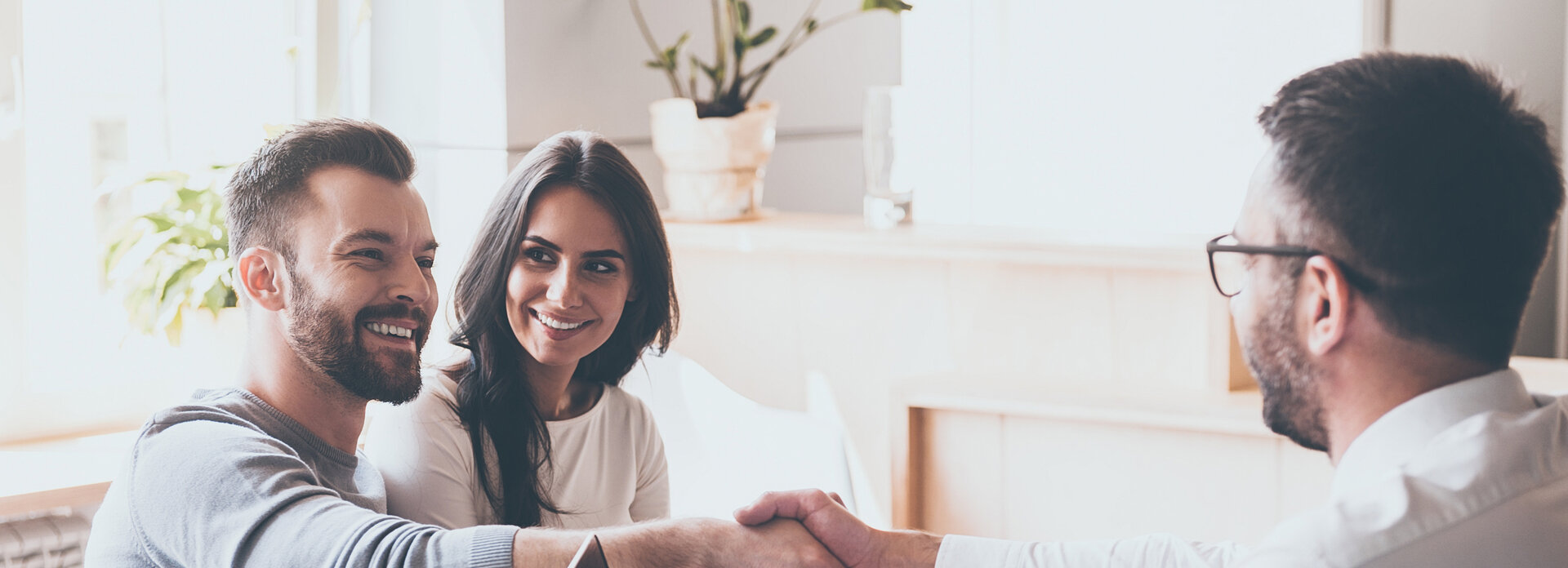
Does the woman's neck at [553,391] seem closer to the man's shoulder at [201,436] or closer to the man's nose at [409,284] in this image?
the man's nose at [409,284]

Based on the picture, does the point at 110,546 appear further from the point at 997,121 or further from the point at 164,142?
the point at 997,121

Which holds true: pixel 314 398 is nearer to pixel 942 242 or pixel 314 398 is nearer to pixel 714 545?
pixel 714 545

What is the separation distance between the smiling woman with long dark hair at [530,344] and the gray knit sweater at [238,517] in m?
0.22

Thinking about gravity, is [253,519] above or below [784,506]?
above

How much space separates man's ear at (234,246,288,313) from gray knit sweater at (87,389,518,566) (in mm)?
129

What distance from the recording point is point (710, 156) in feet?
8.05

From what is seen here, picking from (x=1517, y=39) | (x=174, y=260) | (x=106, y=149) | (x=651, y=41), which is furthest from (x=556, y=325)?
(x=1517, y=39)

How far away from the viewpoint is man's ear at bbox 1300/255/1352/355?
1.04 meters

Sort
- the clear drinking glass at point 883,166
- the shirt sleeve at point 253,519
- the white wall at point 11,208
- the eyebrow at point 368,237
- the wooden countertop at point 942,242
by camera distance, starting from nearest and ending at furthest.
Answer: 1. the shirt sleeve at point 253,519
2. the eyebrow at point 368,237
3. the wooden countertop at point 942,242
4. the white wall at point 11,208
5. the clear drinking glass at point 883,166

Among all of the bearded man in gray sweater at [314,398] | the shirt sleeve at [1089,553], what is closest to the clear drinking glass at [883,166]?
the shirt sleeve at [1089,553]

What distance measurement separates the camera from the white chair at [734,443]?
7.24ft

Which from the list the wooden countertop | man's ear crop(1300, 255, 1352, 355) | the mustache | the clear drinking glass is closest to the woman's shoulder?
the mustache

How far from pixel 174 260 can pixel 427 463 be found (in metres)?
1.12

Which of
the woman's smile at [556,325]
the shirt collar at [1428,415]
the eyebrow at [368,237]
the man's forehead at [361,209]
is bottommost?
the shirt collar at [1428,415]
